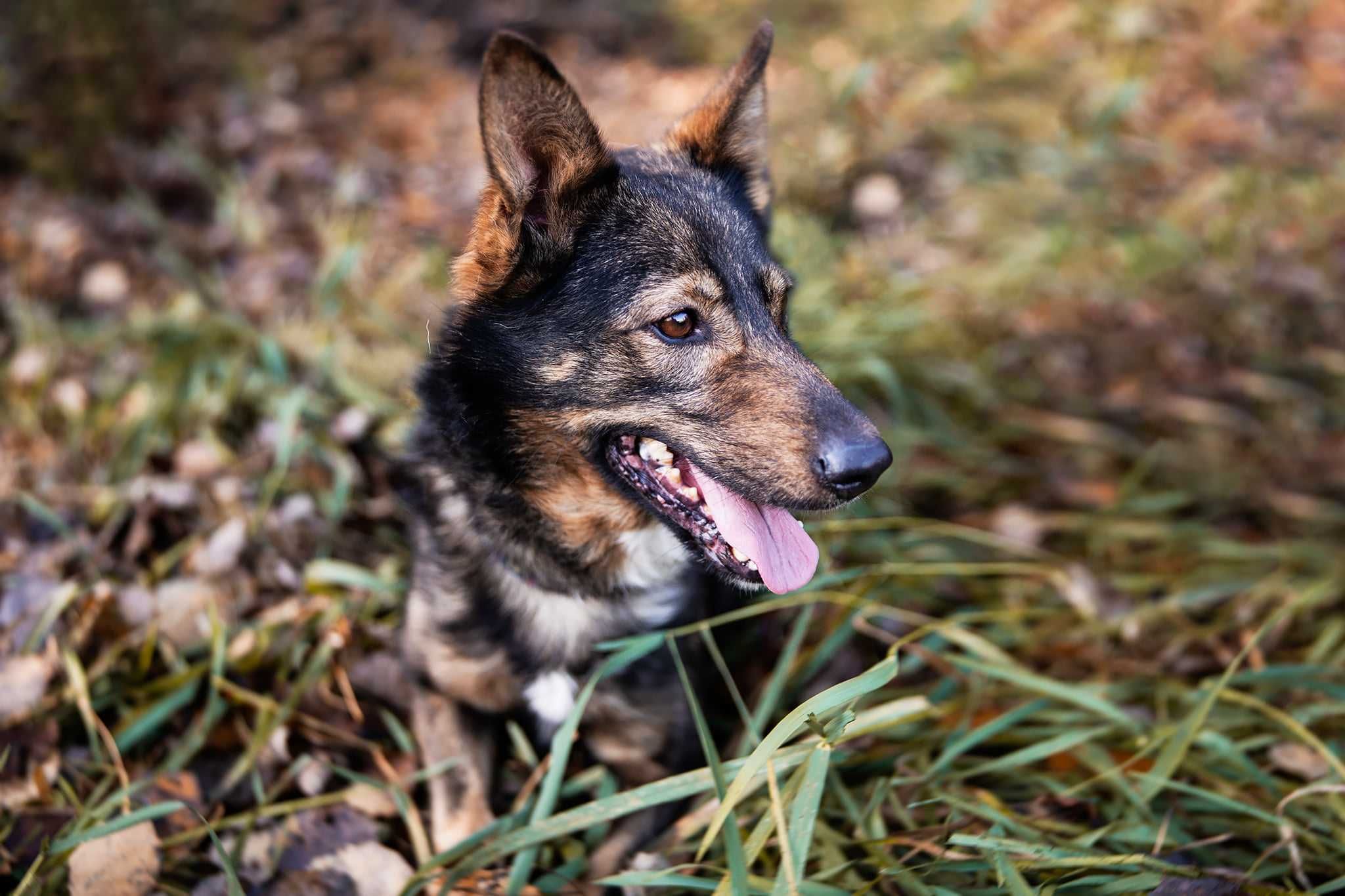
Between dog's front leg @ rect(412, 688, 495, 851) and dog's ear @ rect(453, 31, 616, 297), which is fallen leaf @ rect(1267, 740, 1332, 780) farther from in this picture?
dog's ear @ rect(453, 31, 616, 297)

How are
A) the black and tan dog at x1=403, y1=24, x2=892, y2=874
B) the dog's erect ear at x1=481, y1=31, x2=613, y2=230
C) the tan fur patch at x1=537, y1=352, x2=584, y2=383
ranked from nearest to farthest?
the dog's erect ear at x1=481, y1=31, x2=613, y2=230
the black and tan dog at x1=403, y1=24, x2=892, y2=874
the tan fur patch at x1=537, y1=352, x2=584, y2=383

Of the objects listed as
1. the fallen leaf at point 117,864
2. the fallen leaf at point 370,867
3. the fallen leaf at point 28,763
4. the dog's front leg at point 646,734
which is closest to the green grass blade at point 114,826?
the fallen leaf at point 117,864

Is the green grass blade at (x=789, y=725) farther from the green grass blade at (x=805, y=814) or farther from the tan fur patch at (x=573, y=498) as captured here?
the tan fur patch at (x=573, y=498)

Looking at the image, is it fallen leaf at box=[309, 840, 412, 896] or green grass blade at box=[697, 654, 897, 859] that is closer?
green grass blade at box=[697, 654, 897, 859]

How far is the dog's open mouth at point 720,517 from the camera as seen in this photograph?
2445 millimetres

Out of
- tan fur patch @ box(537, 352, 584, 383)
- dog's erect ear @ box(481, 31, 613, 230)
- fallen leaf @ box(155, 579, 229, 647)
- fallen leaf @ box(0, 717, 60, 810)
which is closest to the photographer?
dog's erect ear @ box(481, 31, 613, 230)

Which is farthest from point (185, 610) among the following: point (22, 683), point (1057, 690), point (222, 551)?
point (1057, 690)

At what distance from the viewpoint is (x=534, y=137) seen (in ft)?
7.65

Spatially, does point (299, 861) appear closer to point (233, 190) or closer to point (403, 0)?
point (233, 190)

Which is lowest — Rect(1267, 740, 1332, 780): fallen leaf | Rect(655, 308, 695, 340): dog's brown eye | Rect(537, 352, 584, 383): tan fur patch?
Rect(1267, 740, 1332, 780): fallen leaf

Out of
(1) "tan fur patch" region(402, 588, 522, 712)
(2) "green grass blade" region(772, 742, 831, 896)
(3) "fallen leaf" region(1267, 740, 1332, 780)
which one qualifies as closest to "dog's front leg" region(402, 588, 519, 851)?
(1) "tan fur patch" region(402, 588, 522, 712)

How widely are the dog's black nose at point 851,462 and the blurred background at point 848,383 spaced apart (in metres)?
0.89

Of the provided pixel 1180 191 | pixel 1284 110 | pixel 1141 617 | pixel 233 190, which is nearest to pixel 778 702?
pixel 1141 617

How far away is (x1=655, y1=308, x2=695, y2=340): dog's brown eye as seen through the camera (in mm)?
2502
